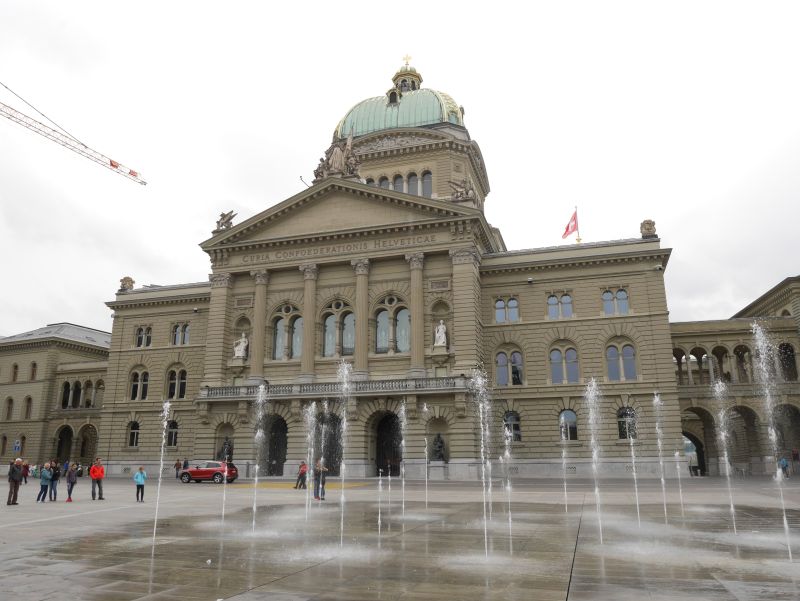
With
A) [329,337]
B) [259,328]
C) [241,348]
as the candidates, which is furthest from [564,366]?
[241,348]

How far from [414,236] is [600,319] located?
49.7 ft

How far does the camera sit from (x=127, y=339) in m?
59.5

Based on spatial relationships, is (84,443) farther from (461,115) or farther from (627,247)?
(627,247)

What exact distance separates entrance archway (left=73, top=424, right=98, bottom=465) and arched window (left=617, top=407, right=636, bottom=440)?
51726 millimetres

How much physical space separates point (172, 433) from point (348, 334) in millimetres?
19369

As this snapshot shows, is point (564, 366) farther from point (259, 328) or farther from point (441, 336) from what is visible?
point (259, 328)

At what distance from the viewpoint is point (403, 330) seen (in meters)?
47.8

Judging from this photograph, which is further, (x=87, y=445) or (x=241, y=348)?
(x=87, y=445)

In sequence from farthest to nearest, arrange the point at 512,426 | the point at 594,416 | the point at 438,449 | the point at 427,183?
the point at 427,183
the point at 512,426
the point at 594,416
the point at 438,449

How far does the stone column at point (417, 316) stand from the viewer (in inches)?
1774

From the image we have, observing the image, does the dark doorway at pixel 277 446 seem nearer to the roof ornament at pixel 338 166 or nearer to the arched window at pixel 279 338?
the arched window at pixel 279 338

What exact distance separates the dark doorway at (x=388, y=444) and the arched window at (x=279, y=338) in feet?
32.8

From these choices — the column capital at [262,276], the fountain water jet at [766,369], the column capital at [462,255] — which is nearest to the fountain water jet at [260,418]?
the column capital at [262,276]

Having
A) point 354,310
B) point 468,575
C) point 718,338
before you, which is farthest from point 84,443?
point 468,575
